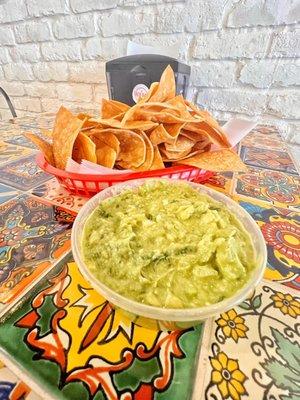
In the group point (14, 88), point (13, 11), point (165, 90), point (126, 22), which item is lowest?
point (14, 88)

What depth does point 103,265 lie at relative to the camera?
0.33 m

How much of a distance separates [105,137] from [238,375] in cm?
57

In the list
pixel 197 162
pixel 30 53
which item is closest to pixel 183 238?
pixel 197 162

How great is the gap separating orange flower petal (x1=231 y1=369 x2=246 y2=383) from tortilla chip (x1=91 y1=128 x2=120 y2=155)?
1.67 feet

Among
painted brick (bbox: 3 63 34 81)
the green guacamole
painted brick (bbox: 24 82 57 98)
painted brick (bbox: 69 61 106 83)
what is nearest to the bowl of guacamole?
the green guacamole

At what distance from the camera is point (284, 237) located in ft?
1.69

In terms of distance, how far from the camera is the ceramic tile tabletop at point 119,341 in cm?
27

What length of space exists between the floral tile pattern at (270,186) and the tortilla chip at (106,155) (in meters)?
0.35

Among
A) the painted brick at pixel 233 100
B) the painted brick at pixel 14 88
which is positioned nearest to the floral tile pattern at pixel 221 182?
the painted brick at pixel 233 100

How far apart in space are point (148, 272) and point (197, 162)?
1.24 ft

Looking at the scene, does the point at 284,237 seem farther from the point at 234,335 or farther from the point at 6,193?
the point at 6,193

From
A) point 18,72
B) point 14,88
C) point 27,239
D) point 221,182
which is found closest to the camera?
point 27,239

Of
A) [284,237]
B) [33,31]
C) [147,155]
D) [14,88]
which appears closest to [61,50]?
[33,31]

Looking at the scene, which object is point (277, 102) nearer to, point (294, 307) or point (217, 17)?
point (217, 17)
